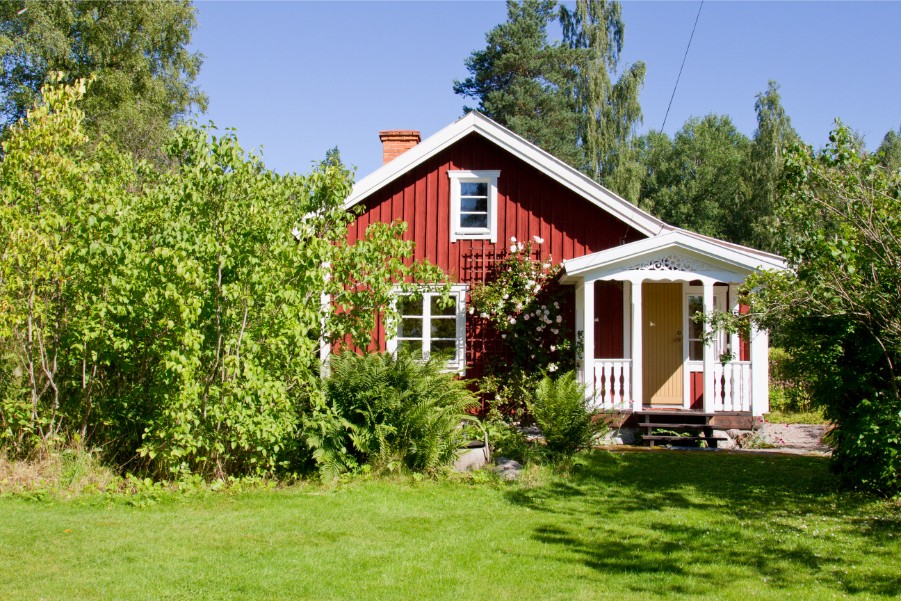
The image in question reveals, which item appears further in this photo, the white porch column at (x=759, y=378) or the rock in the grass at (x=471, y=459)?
the white porch column at (x=759, y=378)

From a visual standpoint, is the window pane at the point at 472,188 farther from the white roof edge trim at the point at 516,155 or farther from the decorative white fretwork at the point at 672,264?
the decorative white fretwork at the point at 672,264

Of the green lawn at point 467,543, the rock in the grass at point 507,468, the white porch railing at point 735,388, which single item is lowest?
the green lawn at point 467,543

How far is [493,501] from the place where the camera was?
8.74m

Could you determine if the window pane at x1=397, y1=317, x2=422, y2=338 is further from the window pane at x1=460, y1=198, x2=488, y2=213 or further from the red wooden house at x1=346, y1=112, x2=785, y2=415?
the window pane at x1=460, y1=198, x2=488, y2=213

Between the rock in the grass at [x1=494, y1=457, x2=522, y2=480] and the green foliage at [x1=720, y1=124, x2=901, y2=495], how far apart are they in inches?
131

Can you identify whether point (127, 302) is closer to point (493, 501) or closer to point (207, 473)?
point (207, 473)

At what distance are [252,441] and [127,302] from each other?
2.02 meters

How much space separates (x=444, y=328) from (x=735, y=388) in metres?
5.11

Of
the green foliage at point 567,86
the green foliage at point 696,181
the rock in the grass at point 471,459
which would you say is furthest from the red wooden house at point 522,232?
the green foliage at point 696,181

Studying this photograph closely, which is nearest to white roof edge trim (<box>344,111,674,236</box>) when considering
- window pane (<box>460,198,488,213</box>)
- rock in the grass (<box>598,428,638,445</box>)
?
window pane (<box>460,198,488,213</box>)

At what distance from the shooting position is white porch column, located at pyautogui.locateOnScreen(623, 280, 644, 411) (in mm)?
13227

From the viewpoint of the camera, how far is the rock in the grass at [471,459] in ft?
33.7

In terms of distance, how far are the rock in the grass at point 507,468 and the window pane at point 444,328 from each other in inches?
188

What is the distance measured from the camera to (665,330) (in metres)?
15.2
